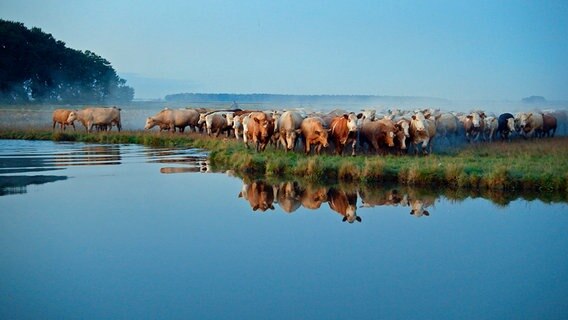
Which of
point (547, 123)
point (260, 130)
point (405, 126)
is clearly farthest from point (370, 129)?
point (547, 123)

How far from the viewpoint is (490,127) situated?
2808 cm

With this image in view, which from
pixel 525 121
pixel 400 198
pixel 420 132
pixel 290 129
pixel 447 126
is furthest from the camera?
pixel 525 121

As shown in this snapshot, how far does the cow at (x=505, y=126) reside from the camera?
2867 cm

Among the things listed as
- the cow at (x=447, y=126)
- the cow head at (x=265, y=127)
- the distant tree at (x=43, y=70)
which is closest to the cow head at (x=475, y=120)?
the cow at (x=447, y=126)

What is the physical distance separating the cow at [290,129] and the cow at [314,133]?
0.42m

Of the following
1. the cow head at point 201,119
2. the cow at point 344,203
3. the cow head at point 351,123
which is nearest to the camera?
the cow at point 344,203

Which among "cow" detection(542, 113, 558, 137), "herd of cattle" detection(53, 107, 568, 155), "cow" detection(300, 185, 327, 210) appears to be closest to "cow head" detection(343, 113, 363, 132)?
"herd of cattle" detection(53, 107, 568, 155)

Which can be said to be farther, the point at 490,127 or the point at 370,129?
the point at 490,127

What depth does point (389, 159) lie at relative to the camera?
18297mm

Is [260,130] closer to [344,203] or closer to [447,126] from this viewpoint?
[447,126]

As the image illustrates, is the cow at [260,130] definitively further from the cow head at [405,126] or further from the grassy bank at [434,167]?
the cow head at [405,126]

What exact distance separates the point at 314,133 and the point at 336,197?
6.62 metres

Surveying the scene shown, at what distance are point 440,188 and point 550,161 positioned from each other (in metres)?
4.23

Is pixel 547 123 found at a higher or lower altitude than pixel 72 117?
higher
